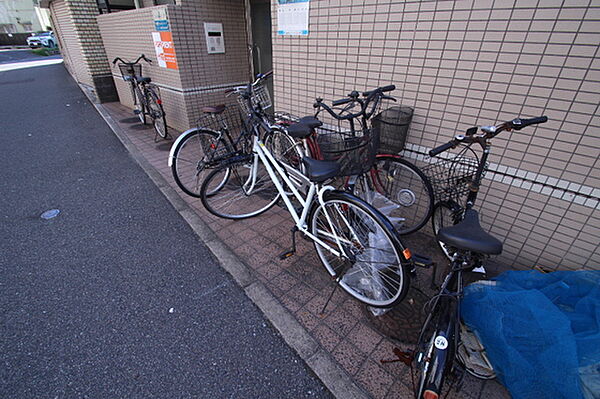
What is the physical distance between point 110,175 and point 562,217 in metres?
6.30

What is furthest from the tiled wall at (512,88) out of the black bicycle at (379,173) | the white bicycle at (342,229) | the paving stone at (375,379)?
the paving stone at (375,379)

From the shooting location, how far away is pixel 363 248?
8.06ft

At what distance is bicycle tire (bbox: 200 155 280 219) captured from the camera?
11.9ft

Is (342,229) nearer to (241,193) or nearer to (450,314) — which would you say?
(450,314)

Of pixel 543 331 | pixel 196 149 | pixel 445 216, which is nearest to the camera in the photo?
pixel 543 331

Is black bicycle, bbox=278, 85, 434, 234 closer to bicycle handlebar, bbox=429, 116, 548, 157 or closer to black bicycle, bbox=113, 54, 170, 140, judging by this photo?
bicycle handlebar, bbox=429, 116, 548, 157

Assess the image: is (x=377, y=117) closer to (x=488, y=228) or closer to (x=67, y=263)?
(x=488, y=228)

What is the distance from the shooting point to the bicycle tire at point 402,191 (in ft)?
10.3

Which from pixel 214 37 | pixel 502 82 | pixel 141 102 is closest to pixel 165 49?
pixel 214 37

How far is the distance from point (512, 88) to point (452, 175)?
89 cm

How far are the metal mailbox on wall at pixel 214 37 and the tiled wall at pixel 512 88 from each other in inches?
130

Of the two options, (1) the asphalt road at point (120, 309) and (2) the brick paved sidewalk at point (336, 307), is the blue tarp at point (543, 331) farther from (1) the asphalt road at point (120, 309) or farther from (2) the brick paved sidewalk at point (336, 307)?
(1) the asphalt road at point (120, 309)

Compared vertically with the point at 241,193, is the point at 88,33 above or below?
above

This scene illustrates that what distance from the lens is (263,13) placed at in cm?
586
